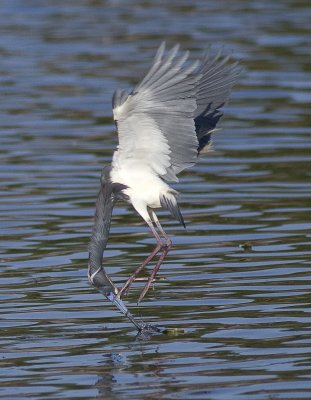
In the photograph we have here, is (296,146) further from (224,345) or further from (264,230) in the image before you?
(224,345)

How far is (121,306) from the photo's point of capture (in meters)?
8.30

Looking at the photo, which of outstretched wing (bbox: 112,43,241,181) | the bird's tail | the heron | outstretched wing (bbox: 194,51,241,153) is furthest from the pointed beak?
outstretched wing (bbox: 194,51,241,153)

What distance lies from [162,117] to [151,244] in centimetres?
235

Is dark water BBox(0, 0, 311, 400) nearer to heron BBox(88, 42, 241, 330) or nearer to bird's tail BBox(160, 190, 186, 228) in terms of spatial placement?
heron BBox(88, 42, 241, 330)

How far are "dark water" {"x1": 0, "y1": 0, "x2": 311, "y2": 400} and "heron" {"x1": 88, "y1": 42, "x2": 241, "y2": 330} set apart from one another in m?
0.44

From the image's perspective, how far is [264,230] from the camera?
10.9 m

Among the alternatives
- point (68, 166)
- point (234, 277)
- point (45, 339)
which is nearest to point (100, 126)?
point (68, 166)

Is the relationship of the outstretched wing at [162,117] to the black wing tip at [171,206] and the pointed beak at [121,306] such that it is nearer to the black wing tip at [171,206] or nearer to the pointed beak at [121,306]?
the black wing tip at [171,206]

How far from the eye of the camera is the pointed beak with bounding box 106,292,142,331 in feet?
26.9

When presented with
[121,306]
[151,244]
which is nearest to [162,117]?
[121,306]

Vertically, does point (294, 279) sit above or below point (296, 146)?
below

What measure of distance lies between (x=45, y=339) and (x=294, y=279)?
6.72 feet

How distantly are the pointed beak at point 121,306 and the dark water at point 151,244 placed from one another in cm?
7

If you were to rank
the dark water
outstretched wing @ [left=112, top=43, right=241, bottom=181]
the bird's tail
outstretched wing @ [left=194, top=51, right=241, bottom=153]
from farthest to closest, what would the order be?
outstretched wing @ [left=194, top=51, right=241, bottom=153] < the bird's tail < outstretched wing @ [left=112, top=43, right=241, bottom=181] < the dark water
